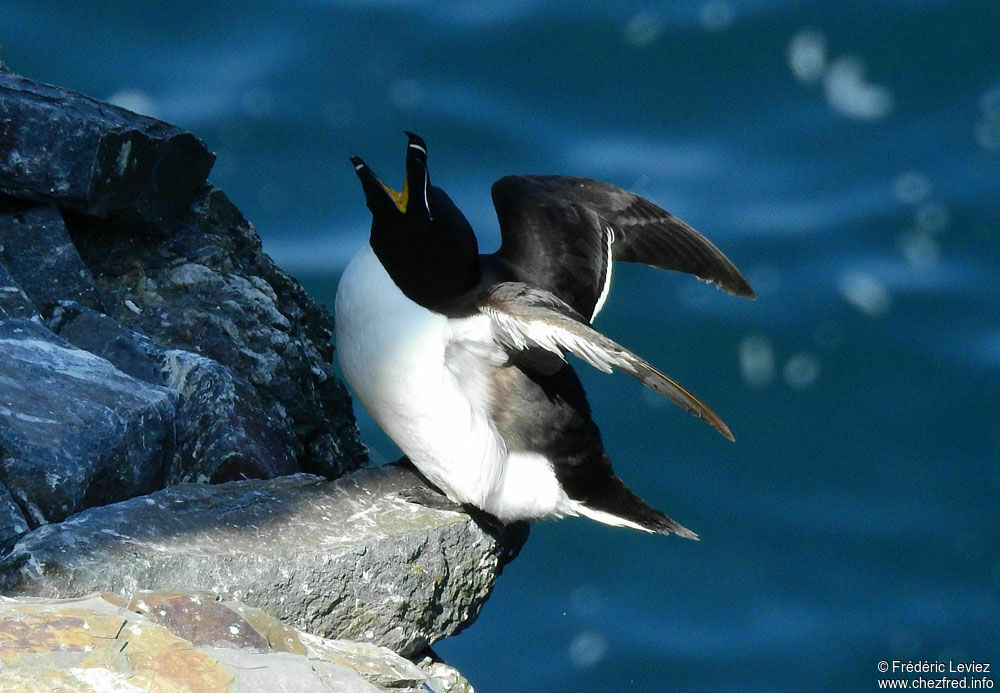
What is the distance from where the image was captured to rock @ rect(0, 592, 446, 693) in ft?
7.79

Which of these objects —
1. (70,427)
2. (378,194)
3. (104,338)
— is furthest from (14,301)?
(378,194)

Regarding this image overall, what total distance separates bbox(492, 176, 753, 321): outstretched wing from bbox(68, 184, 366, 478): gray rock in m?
0.72

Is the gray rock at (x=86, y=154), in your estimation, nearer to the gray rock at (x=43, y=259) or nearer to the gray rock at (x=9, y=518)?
the gray rock at (x=43, y=259)

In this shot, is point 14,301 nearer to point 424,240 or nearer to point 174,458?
point 174,458

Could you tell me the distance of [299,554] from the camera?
3080mm

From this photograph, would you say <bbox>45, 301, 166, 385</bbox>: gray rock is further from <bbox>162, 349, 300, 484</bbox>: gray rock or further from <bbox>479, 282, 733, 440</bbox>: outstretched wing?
<bbox>479, 282, 733, 440</bbox>: outstretched wing

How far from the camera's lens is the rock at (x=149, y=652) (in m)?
2.38

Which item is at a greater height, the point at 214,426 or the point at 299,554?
the point at 214,426

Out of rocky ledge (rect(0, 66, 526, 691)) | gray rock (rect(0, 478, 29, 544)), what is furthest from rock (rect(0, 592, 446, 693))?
gray rock (rect(0, 478, 29, 544))

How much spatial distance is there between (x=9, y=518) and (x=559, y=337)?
1.30m

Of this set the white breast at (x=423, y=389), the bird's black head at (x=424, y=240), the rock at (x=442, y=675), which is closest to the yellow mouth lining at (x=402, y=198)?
the bird's black head at (x=424, y=240)

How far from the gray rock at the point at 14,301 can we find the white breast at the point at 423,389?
2.77 ft

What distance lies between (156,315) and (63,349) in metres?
0.56

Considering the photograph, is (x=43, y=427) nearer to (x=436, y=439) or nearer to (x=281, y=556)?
(x=281, y=556)
